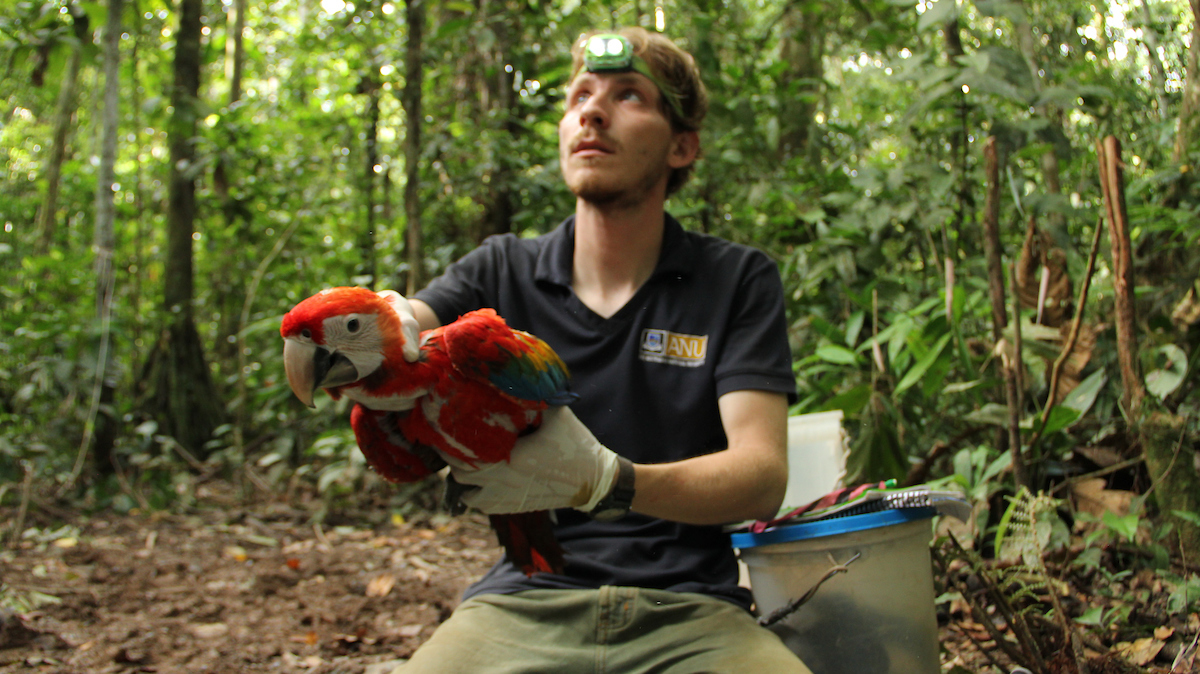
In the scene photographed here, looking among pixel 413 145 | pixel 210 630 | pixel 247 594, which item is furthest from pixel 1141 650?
pixel 413 145

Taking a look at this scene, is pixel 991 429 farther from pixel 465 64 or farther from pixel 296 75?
pixel 296 75

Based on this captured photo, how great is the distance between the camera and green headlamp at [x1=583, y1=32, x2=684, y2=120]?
197 centimetres

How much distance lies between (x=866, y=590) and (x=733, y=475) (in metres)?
0.38

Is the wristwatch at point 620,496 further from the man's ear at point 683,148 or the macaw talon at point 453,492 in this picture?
the man's ear at point 683,148

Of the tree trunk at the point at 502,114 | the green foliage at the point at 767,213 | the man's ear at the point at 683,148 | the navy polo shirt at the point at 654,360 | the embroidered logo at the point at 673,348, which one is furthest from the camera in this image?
the tree trunk at the point at 502,114

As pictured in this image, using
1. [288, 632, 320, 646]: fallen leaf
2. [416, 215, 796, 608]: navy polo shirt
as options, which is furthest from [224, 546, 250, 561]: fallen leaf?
[416, 215, 796, 608]: navy polo shirt

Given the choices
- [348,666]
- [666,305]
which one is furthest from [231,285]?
[666,305]

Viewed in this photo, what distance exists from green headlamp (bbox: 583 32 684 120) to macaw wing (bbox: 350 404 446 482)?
3.68 feet

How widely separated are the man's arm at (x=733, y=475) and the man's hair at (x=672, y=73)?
0.81 metres

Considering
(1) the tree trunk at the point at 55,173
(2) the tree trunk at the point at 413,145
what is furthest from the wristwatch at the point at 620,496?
(1) the tree trunk at the point at 55,173

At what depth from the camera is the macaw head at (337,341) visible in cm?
117

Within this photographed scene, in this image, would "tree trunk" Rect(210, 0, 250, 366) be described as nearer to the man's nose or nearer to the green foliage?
the green foliage

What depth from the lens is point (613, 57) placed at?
1976 mm

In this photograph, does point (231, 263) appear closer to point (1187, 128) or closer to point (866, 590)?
point (866, 590)
